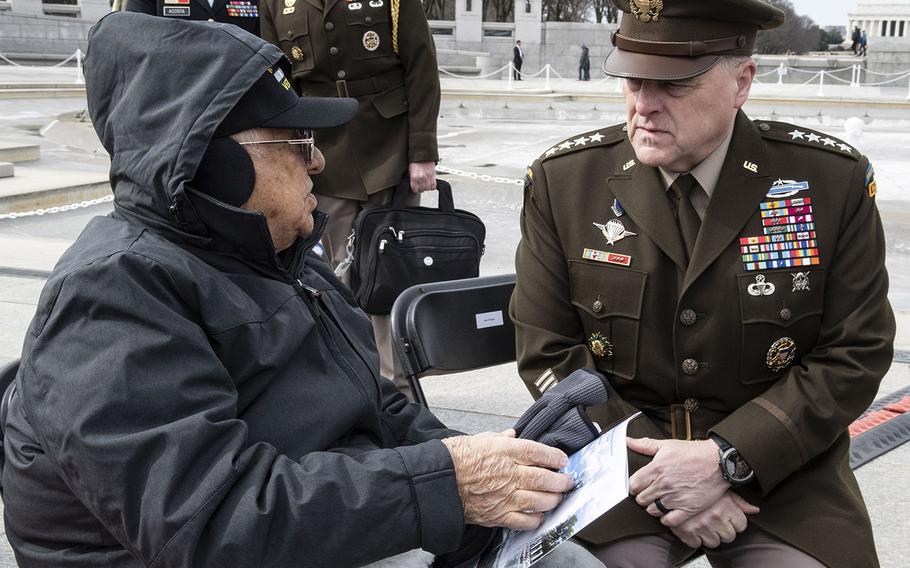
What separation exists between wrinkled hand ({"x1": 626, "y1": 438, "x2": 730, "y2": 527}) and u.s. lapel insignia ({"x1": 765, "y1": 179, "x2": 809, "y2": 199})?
2.06 feet

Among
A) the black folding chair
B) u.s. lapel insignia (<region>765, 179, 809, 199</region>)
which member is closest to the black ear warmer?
the black folding chair

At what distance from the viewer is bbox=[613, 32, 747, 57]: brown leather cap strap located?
2387 mm

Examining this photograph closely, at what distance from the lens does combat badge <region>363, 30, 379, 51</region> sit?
4.52 meters

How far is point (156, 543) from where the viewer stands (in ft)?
5.49

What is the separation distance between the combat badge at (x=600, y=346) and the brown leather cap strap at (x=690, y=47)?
27.2 inches

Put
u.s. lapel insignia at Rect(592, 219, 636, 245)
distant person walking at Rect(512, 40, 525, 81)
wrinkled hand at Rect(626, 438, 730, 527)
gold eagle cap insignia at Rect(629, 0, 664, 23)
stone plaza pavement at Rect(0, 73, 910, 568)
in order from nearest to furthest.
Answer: wrinkled hand at Rect(626, 438, 730, 527), gold eagle cap insignia at Rect(629, 0, 664, 23), u.s. lapel insignia at Rect(592, 219, 636, 245), stone plaza pavement at Rect(0, 73, 910, 568), distant person walking at Rect(512, 40, 525, 81)

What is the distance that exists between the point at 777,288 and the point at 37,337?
1.61 metres

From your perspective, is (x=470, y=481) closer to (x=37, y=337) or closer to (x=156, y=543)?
(x=156, y=543)

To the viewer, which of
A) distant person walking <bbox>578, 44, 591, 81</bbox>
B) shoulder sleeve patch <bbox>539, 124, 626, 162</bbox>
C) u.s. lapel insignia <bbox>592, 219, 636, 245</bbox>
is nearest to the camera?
u.s. lapel insignia <bbox>592, 219, 636, 245</bbox>

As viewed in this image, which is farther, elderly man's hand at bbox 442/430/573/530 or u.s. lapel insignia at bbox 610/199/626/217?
u.s. lapel insignia at bbox 610/199/626/217

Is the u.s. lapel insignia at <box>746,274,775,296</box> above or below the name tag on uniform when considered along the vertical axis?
below

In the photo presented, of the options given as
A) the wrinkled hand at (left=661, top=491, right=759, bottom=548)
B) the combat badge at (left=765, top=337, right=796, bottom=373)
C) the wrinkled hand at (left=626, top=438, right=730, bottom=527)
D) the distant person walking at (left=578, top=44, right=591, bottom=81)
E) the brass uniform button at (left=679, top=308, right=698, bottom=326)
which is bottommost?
the distant person walking at (left=578, top=44, right=591, bottom=81)

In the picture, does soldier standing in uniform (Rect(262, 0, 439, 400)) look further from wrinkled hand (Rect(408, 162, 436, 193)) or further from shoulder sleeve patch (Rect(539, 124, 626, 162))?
shoulder sleeve patch (Rect(539, 124, 626, 162))

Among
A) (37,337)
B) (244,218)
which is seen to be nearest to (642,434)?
(244,218)
